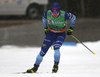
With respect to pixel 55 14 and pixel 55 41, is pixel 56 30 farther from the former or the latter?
pixel 55 14

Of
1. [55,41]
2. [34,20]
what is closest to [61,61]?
[55,41]

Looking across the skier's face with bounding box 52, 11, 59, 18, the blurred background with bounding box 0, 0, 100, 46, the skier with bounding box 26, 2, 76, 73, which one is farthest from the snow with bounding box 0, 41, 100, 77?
the blurred background with bounding box 0, 0, 100, 46

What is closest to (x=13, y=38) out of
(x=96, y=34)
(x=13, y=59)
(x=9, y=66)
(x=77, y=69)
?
(x=96, y=34)

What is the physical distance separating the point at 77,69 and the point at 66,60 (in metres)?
1.76

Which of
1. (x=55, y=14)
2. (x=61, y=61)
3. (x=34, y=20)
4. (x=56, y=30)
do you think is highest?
(x=55, y=14)

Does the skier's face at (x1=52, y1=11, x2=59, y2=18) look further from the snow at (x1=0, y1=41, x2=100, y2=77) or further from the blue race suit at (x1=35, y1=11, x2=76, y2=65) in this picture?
the snow at (x1=0, y1=41, x2=100, y2=77)

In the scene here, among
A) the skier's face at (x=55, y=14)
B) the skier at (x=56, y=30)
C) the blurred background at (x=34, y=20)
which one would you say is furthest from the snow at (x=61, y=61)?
the blurred background at (x=34, y=20)

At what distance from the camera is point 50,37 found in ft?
24.1

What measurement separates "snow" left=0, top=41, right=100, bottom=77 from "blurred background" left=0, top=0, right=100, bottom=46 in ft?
6.60

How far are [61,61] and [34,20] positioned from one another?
268 inches

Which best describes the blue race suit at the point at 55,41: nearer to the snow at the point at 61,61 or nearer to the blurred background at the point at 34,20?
→ the snow at the point at 61,61

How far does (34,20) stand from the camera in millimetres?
16219

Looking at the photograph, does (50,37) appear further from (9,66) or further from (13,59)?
(13,59)

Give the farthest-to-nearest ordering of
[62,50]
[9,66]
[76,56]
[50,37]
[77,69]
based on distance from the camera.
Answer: [62,50] → [76,56] → [9,66] → [77,69] → [50,37]
